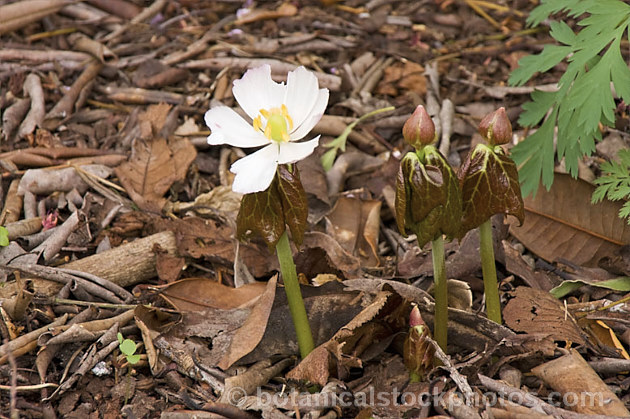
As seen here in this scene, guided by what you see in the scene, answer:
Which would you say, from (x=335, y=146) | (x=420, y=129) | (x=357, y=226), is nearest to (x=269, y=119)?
(x=420, y=129)

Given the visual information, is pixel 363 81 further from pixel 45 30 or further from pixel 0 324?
pixel 0 324

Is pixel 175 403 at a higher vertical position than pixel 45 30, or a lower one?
lower

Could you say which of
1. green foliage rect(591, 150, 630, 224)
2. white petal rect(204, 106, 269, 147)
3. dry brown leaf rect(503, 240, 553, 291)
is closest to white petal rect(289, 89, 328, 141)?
white petal rect(204, 106, 269, 147)

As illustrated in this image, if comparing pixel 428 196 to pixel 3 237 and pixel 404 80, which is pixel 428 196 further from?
pixel 404 80

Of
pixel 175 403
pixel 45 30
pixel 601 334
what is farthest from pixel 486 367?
pixel 45 30

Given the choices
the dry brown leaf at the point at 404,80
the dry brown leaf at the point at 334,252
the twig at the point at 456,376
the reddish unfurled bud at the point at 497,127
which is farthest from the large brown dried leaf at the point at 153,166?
A: the reddish unfurled bud at the point at 497,127

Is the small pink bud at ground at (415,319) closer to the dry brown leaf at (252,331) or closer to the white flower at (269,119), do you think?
the dry brown leaf at (252,331)
